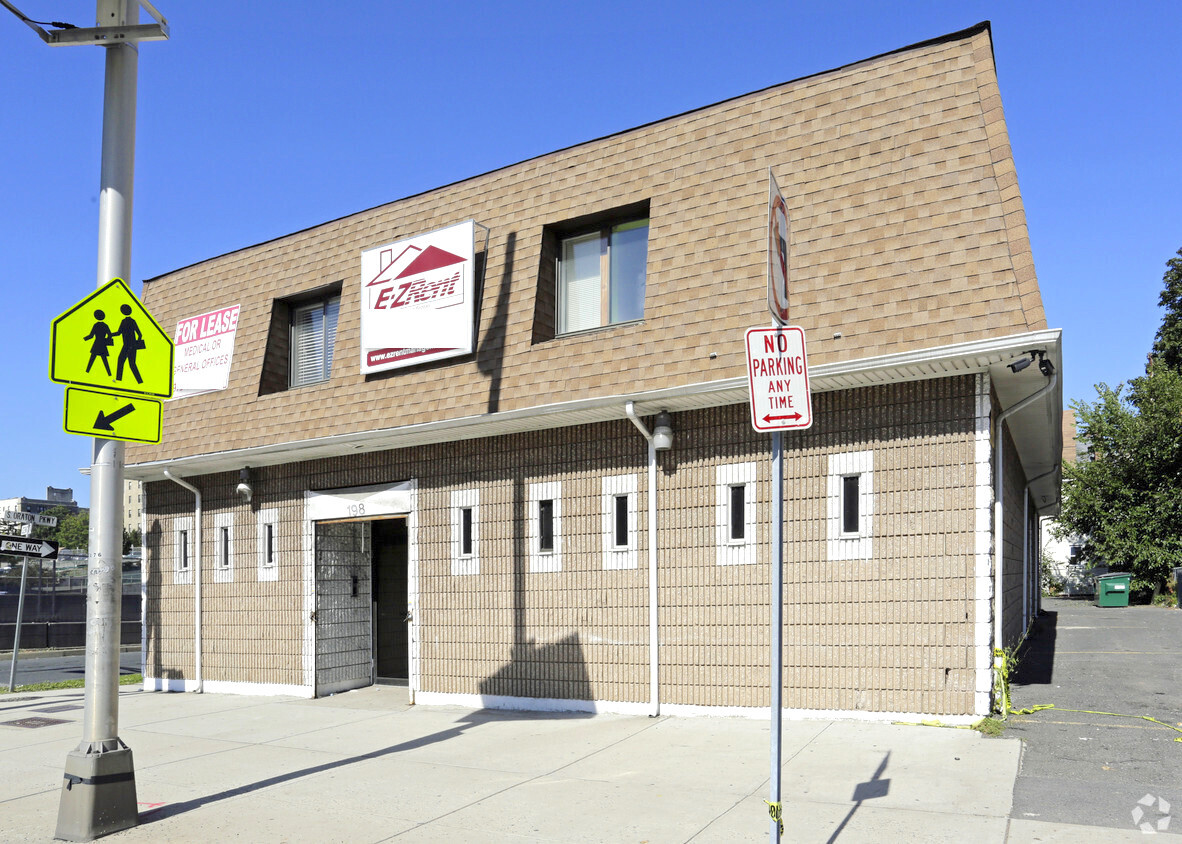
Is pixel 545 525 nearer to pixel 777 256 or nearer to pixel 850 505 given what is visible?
pixel 850 505

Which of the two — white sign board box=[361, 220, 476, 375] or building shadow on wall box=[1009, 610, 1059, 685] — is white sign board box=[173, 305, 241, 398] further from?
building shadow on wall box=[1009, 610, 1059, 685]

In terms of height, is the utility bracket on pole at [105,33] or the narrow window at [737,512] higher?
the utility bracket on pole at [105,33]

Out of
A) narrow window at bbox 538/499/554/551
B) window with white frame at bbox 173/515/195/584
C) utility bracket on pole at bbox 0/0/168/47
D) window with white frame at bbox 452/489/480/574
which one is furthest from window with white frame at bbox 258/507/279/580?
utility bracket on pole at bbox 0/0/168/47

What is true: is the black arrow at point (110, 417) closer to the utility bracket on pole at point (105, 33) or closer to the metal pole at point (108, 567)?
the metal pole at point (108, 567)

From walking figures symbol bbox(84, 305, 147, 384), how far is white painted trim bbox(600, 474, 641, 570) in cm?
543

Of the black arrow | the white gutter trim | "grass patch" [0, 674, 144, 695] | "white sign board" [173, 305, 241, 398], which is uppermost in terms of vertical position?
"white sign board" [173, 305, 241, 398]

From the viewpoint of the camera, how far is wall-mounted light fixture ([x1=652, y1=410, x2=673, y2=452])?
10648mm

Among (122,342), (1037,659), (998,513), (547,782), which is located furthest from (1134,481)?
(122,342)

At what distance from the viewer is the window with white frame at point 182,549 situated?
52.4 feet

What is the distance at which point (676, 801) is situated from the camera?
6953mm

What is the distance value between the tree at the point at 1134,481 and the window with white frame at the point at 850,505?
24.9 m

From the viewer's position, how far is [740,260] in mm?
10234

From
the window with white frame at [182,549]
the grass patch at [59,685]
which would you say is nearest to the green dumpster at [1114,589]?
the window with white frame at [182,549]

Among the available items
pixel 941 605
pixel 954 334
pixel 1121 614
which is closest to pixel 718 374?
pixel 954 334
